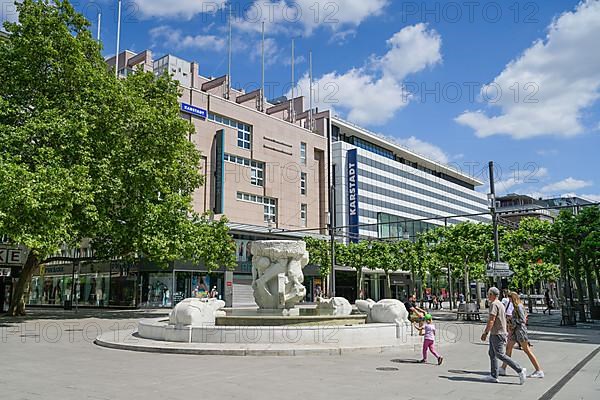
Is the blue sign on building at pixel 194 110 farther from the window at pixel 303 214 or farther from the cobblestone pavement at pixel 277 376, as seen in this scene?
the cobblestone pavement at pixel 277 376

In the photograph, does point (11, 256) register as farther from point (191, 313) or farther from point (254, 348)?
point (254, 348)

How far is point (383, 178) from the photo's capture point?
75375 mm

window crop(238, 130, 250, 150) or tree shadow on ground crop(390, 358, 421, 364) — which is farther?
window crop(238, 130, 250, 150)

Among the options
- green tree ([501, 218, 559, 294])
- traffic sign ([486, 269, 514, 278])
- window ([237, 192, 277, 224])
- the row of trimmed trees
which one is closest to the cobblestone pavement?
traffic sign ([486, 269, 514, 278])

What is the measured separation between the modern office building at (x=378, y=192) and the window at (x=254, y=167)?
1205cm

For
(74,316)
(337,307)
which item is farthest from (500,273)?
(74,316)

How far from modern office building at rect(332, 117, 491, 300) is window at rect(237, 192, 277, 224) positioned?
9.00 metres

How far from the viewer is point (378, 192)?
242ft

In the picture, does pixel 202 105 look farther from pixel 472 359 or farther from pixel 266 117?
pixel 472 359

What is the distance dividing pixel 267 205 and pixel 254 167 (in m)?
4.20

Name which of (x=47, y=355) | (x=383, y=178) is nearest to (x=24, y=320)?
(x=47, y=355)

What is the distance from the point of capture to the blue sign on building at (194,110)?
45706 mm

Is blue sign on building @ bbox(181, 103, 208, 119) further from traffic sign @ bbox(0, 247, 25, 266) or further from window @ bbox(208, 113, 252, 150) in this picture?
traffic sign @ bbox(0, 247, 25, 266)

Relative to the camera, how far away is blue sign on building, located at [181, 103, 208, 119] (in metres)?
45.7
